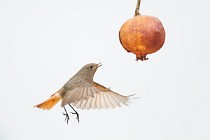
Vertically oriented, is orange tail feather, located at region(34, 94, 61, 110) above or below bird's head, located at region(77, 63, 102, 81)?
below

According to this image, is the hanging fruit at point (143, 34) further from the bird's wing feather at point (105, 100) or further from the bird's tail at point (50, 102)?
the bird's wing feather at point (105, 100)

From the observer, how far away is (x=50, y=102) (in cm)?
169

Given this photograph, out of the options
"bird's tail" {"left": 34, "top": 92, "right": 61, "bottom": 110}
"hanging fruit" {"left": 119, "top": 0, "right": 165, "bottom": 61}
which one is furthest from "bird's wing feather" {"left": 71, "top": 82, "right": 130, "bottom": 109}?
"hanging fruit" {"left": 119, "top": 0, "right": 165, "bottom": 61}

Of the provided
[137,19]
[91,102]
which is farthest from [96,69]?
[137,19]

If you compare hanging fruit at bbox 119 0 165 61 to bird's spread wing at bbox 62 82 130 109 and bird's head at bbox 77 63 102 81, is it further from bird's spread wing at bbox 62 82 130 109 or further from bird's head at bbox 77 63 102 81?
bird's head at bbox 77 63 102 81

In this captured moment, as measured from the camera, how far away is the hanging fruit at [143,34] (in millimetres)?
1085

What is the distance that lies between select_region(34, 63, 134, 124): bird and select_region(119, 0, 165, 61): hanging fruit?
42cm

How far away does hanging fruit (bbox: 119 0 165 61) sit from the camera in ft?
3.56

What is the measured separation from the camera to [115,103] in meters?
1.86

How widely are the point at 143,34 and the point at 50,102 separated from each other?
0.74m

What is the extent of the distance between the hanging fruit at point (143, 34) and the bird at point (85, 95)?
0.42m

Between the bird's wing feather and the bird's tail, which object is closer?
the bird's tail

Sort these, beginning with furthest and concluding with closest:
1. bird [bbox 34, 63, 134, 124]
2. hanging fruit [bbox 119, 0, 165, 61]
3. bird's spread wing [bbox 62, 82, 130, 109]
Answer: bird's spread wing [bbox 62, 82, 130, 109]
bird [bbox 34, 63, 134, 124]
hanging fruit [bbox 119, 0, 165, 61]

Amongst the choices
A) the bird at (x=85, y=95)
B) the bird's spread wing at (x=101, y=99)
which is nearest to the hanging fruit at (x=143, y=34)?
the bird at (x=85, y=95)
